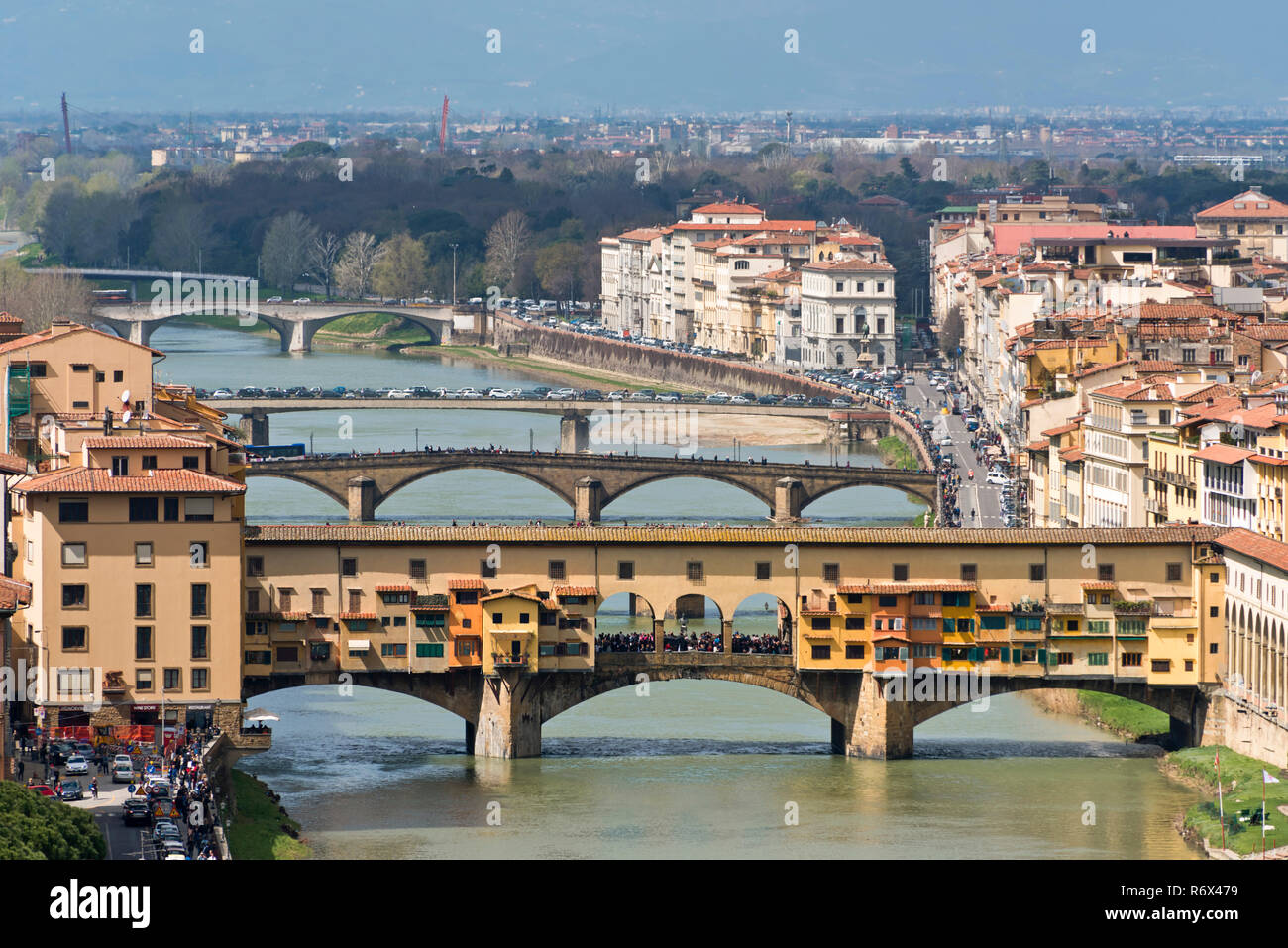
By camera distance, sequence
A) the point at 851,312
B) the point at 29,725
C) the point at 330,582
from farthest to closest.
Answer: the point at 851,312
the point at 330,582
the point at 29,725

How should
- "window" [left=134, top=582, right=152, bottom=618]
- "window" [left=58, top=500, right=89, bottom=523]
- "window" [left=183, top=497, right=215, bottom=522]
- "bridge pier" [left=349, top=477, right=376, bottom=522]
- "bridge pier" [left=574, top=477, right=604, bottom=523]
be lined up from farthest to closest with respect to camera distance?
"bridge pier" [left=574, top=477, right=604, bottom=523] < "bridge pier" [left=349, top=477, right=376, bottom=522] < "window" [left=183, top=497, right=215, bottom=522] < "window" [left=134, top=582, right=152, bottom=618] < "window" [left=58, top=500, right=89, bottom=523]

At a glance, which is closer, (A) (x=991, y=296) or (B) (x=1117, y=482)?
(B) (x=1117, y=482)

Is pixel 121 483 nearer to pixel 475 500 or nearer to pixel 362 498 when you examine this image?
pixel 362 498

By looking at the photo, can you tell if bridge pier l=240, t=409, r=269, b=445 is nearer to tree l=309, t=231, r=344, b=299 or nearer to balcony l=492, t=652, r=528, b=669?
balcony l=492, t=652, r=528, b=669

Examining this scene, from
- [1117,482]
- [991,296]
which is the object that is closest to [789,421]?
[991,296]

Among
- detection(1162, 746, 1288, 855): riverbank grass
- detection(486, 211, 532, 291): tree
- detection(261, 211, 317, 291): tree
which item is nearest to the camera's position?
detection(1162, 746, 1288, 855): riverbank grass

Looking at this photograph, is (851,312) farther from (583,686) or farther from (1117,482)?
(583,686)

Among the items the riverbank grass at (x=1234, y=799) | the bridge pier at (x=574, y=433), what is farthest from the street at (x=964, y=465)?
the riverbank grass at (x=1234, y=799)

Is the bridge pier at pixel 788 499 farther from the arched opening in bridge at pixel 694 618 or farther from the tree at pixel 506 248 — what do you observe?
the tree at pixel 506 248

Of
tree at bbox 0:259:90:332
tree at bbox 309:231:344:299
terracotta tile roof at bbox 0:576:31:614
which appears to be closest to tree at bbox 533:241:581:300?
tree at bbox 309:231:344:299
